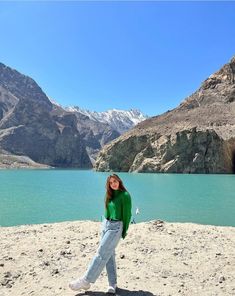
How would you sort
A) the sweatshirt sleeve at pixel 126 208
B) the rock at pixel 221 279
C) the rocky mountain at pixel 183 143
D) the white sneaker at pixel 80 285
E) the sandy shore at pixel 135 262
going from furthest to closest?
the rocky mountain at pixel 183 143
the rock at pixel 221 279
the sandy shore at pixel 135 262
the white sneaker at pixel 80 285
the sweatshirt sleeve at pixel 126 208

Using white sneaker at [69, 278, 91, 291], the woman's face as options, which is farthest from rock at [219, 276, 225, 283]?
the woman's face

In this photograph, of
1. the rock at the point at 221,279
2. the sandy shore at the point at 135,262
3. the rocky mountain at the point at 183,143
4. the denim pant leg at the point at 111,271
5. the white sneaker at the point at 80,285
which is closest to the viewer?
the white sneaker at the point at 80,285

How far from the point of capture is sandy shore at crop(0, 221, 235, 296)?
9984 mm

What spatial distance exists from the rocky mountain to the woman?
449 feet

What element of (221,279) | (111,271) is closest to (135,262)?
(221,279)

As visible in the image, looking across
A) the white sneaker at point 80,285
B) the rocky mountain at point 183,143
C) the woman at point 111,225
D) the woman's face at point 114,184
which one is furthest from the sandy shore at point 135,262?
the rocky mountain at point 183,143

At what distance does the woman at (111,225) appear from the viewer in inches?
356

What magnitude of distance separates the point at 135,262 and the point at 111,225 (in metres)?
3.50

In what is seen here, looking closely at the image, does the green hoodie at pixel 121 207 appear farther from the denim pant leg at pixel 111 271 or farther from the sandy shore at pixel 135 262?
the sandy shore at pixel 135 262

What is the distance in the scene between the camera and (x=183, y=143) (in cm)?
14912

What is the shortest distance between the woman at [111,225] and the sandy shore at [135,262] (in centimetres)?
52

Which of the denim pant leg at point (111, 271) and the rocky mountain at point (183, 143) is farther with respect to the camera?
the rocky mountain at point (183, 143)

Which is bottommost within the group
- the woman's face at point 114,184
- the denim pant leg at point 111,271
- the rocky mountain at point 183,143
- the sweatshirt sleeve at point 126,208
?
the denim pant leg at point 111,271

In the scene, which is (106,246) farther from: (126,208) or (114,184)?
(114,184)
